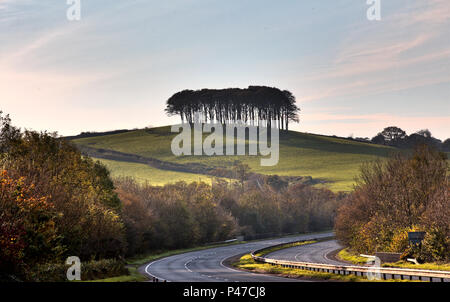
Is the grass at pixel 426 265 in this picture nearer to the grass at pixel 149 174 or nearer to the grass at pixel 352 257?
the grass at pixel 352 257

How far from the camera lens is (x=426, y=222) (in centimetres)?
5588

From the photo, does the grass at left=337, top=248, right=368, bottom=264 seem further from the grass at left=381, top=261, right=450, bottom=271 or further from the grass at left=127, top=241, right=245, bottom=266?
the grass at left=127, top=241, right=245, bottom=266

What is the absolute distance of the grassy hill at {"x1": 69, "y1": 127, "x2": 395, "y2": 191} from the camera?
155 m

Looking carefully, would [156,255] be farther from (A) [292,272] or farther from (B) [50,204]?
(B) [50,204]

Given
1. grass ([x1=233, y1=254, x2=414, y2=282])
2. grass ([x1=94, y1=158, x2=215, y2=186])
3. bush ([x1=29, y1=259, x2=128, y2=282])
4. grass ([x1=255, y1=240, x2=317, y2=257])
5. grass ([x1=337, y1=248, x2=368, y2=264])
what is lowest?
grass ([x1=255, y1=240, x2=317, y2=257])

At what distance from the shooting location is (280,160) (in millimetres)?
177625

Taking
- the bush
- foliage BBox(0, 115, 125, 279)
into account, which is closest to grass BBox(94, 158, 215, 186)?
foliage BBox(0, 115, 125, 279)

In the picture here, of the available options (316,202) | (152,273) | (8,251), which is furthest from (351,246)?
(316,202)

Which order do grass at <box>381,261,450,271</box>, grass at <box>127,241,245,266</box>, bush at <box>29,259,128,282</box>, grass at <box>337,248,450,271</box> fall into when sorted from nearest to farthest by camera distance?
bush at <box>29,259,128,282</box>
grass at <box>381,261,450,271</box>
grass at <box>337,248,450,271</box>
grass at <box>127,241,245,266</box>

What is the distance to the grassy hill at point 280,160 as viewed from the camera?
15512 cm

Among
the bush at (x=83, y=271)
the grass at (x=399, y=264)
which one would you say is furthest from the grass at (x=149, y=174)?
the bush at (x=83, y=271)

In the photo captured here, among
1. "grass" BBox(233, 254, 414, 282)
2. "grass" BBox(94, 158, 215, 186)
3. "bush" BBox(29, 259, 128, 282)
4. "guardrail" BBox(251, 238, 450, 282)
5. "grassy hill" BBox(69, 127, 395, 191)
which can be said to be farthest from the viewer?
"grassy hill" BBox(69, 127, 395, 191)

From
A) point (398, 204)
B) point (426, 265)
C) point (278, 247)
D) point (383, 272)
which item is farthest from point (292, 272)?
point (278, 247)
